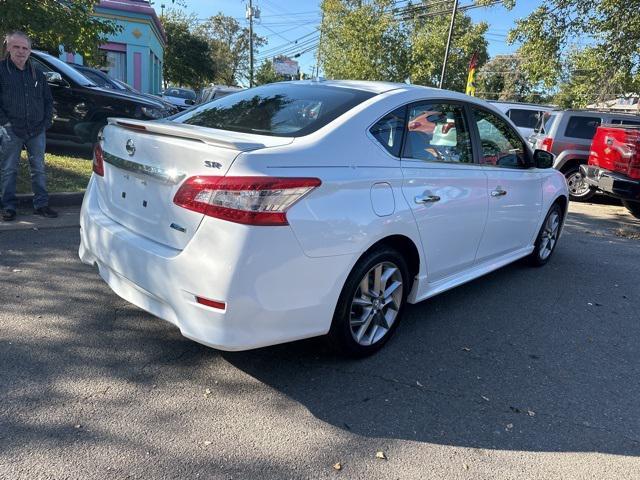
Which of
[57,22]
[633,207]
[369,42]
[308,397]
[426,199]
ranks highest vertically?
[369,42]

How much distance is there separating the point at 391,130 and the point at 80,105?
7.67 metres

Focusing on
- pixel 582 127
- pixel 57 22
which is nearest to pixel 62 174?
pixel 57 22

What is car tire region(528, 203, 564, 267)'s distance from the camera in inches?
219

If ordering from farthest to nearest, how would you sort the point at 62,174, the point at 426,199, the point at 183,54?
the point at 183,54 < the point at 62,174 < the point at 426,199

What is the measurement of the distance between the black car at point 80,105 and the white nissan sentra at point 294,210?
625cm

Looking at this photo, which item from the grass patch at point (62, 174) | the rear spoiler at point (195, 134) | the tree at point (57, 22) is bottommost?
the grass patch at point (62, 174)

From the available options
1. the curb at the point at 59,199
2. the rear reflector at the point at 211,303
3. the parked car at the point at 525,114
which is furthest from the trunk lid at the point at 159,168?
the parked car at the point at 525,114

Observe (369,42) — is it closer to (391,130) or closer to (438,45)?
(438,45)

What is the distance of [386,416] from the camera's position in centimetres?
283

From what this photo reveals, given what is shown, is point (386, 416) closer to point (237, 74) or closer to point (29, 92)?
point (29, 92)

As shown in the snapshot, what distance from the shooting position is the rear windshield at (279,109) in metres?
3.17

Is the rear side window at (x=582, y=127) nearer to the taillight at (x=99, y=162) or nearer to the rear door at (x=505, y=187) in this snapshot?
the rear door at (x=505, y=187)

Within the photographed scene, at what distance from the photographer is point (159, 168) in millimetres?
2838

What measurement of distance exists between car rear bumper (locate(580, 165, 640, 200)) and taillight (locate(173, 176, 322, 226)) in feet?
25.2
